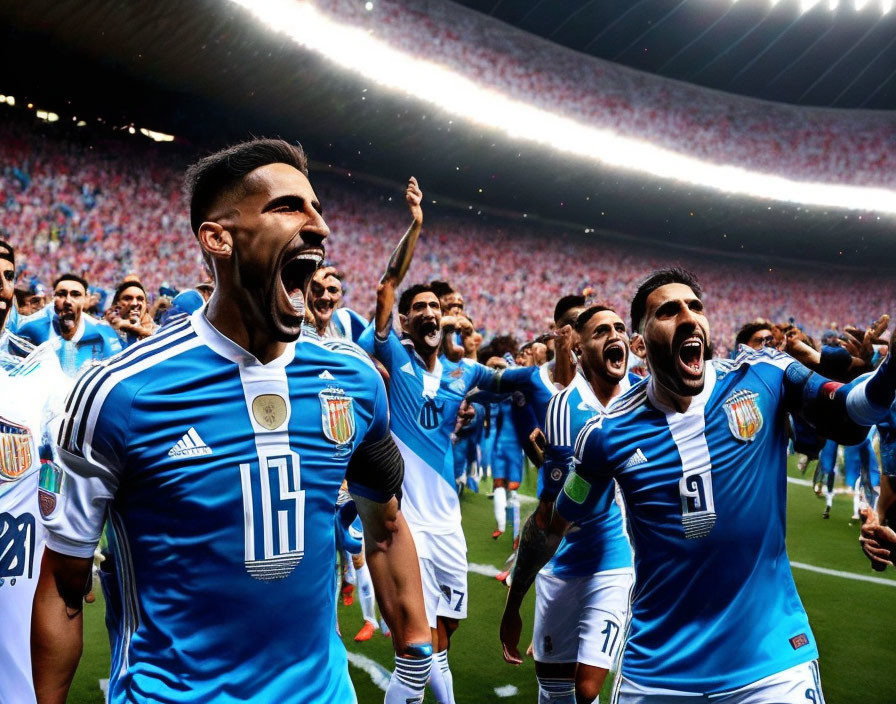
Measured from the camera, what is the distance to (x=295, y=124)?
1925 centimetres

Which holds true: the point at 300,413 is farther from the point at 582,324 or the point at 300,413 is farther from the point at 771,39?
the point at 771,39

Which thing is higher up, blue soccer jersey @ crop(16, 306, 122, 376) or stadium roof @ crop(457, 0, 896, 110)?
stadium roof @ crop(457, 0, 896, 110)

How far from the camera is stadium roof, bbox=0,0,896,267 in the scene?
14.8 meters

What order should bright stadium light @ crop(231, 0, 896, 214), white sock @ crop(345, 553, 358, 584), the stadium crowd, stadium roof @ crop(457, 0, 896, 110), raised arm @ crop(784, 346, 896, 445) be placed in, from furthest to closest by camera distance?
stadium roof @ crop(457, 0, 896, 110) → the stadium crowd → bright stadium light @ crop(231, 0, 896, 214) → white sock @ crop(345, 553, 358, 584) → raised arm @ crop(784, 346, 896, 445)

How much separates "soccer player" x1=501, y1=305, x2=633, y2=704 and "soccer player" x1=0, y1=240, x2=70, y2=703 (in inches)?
81.1

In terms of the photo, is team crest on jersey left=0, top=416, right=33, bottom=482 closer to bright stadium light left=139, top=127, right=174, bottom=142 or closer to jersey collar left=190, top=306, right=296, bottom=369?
jersey collar left=190, top=306, right=296, bottom=369

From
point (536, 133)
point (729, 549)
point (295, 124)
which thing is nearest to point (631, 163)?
point (536, 133)

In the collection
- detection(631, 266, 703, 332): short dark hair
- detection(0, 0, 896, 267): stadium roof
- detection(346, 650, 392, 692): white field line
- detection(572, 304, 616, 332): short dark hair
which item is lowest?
detection(346, 650, 392, 692): white field line

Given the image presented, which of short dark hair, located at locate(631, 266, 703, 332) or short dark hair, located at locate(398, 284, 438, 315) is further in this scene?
short dark hair, located at locate(398, 284, 438, 315)

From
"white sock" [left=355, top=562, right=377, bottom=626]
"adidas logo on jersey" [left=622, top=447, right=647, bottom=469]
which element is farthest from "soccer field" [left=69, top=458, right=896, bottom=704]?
"adidas logo on jersey" [left=622, top=447, right=647, bottom=469]

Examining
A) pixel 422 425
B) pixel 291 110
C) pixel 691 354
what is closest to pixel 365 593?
pixel 422 425

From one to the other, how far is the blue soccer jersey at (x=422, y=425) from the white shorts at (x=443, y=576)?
102mm

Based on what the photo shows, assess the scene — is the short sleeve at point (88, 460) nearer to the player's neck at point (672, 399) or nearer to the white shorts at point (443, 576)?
the player's neck at point (672, 399)

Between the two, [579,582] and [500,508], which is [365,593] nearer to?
[579,582]
